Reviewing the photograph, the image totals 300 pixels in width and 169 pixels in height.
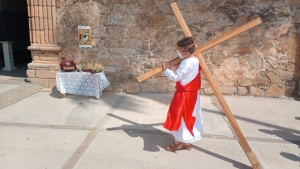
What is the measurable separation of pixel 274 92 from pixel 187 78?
375cm

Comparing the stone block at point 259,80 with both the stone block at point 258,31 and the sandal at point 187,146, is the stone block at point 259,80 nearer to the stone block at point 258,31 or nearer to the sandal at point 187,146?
the stone block at point 258,31

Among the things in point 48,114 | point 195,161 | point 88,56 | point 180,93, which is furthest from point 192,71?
point 88,56

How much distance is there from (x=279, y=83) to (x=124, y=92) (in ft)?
12.1

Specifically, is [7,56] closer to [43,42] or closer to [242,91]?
[43,42]

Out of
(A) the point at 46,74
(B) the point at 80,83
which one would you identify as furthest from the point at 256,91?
(A) the point at 46,74

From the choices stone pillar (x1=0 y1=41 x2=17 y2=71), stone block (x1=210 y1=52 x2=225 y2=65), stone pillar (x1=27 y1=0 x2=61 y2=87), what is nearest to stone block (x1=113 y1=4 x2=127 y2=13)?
stone pillar (x1=27 y1=0 x2=61 y2=87)

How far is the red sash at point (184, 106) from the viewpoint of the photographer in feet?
9.27

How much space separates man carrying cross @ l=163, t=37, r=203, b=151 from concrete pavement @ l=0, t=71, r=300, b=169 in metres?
0.25

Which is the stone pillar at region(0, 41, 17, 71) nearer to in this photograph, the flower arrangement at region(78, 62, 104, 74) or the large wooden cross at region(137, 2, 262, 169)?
the flower arrangement at region(78, 62, 104, 74)

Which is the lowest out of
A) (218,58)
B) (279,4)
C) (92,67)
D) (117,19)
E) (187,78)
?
(92,67)

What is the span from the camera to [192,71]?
274 cm

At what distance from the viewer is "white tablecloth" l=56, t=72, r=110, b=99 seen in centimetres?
507

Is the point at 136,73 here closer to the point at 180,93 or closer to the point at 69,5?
the point at 69,5

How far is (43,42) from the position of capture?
226 inches
